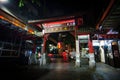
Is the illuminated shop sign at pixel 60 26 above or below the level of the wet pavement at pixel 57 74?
above

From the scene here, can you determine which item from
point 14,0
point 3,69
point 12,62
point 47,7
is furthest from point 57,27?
point 3,69

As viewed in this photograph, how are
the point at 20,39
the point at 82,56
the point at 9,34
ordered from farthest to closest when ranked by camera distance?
the point at 82,56 → the point at 20,39 → the point at 9,34

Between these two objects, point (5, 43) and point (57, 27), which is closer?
point (5, 43)

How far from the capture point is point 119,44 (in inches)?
383

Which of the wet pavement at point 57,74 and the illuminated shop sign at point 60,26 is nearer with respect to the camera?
the wet pavement at point 57,74

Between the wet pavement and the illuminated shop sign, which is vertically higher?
the illuminated shop sign

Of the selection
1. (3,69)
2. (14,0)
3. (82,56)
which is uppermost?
(14,0)

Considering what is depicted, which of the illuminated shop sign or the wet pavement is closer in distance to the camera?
the wet pavement

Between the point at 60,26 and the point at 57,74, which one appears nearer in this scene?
the point at 57,74

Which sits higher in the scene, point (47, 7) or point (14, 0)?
point (47, 7)

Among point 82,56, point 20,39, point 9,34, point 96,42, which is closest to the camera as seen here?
point 9,34

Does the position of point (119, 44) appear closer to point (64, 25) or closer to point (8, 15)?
point (64, 25)

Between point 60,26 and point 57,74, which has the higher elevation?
point 60,26

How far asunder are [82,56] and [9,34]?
936 centimetres
